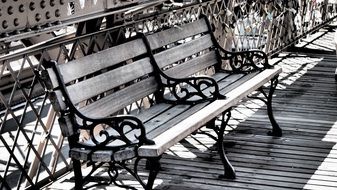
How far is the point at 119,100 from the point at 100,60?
0.35m

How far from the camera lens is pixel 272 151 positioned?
18.0 ft

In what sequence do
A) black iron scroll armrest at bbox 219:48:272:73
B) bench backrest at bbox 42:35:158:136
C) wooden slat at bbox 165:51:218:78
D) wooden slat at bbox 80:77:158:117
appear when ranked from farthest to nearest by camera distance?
black iron scroll armrest at bbox 219:48:272:73
wooden slat at bbox 165:51:218:78
wooden slat at bbox 80:77:158:117
bench backrest at bbox 42:35:158:136

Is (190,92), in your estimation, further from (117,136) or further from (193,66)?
(117,136)

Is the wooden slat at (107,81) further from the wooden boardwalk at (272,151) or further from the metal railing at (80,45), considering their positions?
the wooden boardwalk at (272,151)

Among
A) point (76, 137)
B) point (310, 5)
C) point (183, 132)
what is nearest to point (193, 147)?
point (183, 132)

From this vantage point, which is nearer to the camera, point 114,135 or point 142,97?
point 114,135

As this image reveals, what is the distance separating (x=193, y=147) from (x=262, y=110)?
1551 mm

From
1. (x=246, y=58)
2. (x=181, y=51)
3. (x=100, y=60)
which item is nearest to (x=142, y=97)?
(x=100, y=60)

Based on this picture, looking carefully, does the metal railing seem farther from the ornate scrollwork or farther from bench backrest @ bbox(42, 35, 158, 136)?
the ornate scrollwork

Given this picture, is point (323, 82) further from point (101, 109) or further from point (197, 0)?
point (101, 109)

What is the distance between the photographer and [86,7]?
4.87m

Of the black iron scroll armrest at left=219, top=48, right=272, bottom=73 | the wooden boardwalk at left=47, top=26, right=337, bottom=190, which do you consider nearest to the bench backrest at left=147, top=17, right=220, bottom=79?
the black iron scroll armrest at left=219, top=48, right=272, bottom=73

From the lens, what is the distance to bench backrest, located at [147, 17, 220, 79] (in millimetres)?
5301

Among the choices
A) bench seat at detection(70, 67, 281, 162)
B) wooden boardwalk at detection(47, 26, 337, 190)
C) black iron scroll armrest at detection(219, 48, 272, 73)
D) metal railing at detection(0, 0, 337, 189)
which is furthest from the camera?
black iron scroll armrest at detection(219, 48, 272, 73)
